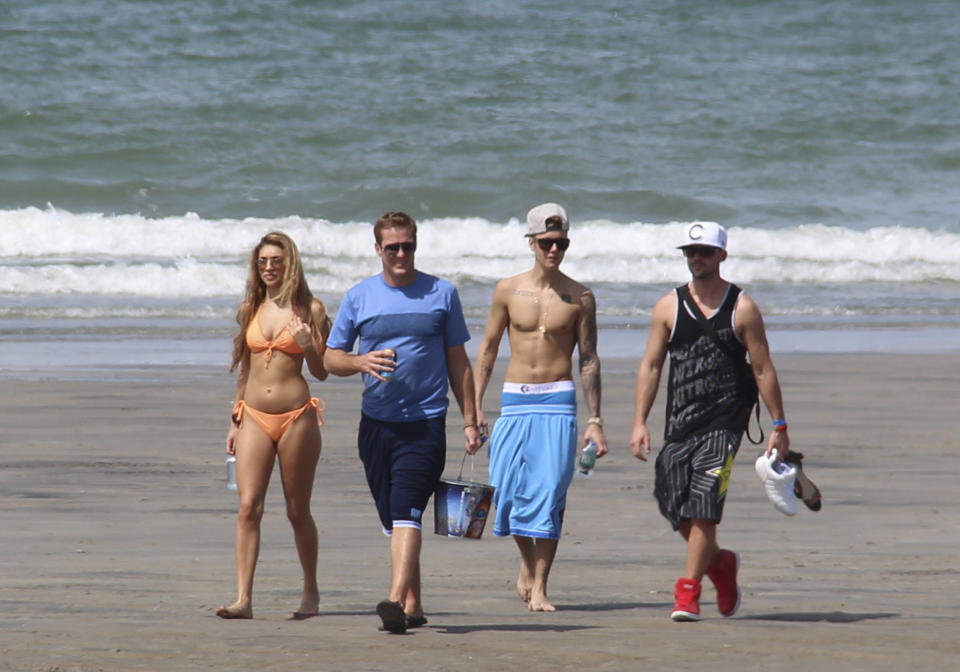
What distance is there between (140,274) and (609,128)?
1435 cm

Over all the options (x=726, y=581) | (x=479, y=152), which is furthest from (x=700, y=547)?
(x=479, y=152)

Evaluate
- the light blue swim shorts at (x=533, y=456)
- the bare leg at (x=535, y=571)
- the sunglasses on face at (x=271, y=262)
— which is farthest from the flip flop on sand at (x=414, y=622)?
the sunglasses on face at (x=271, y=262)

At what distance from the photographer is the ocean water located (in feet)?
66.1

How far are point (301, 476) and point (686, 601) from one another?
1.53 metres

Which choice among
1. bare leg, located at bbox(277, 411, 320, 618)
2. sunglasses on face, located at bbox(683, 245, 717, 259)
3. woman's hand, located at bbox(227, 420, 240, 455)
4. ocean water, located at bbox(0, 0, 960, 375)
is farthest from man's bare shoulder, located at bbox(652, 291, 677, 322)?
ocean water, located at bbox(0, 0, 960, 375)

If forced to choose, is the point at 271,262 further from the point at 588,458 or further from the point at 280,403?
the point at 588,458

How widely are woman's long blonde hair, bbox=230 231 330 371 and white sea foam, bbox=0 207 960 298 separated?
15.3 metres

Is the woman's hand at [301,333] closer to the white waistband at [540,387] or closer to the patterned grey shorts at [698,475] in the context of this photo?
the white waistband at [540,387]

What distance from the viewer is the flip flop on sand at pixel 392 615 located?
5207mm

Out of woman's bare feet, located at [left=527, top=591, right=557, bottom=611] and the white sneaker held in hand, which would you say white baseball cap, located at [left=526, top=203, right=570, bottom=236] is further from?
woman's bare feet, located at [left=527, top=591, right=557, bottom=611]

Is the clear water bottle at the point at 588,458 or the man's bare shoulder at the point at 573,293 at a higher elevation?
the man's bare shoulder at the point at 573,293

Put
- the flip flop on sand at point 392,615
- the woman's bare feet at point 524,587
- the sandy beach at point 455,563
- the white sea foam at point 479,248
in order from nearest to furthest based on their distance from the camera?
the sandy beach at point 455,563 → the flip flop on sand at point 392,615 → the woman's bare feet at point 524,587 → the white sea foam at point 479,248

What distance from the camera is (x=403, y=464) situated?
18.6 ft

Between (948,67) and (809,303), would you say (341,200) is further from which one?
(948,67)
